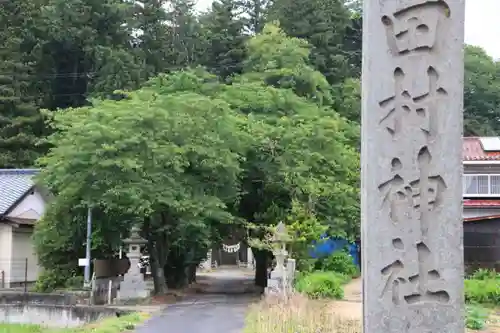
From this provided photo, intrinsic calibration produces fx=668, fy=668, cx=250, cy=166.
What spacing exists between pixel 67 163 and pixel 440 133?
1513 cm

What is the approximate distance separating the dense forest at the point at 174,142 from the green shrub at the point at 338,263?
1517 mm

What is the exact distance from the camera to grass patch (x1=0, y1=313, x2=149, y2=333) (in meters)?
13.6

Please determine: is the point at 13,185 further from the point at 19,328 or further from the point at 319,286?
the point at 319,286

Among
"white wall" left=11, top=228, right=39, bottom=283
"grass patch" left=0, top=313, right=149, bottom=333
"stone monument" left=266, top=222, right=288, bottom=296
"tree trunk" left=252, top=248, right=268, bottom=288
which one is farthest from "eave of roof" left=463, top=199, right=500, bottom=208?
"white wall" left=11, top=228, right=39, bottom=283

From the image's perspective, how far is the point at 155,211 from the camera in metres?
20.5

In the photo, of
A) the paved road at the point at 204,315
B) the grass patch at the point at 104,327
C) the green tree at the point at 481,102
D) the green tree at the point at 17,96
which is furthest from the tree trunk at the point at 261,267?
the green tree at the point at 481,102

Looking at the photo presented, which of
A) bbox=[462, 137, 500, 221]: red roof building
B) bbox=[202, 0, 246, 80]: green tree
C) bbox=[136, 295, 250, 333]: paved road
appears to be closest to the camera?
bbox=[136, 295, 250, 333]: paved road

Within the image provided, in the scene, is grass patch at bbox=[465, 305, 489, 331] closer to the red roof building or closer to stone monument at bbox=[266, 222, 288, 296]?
stone monument at bbox=[266, 222, 288, 296]

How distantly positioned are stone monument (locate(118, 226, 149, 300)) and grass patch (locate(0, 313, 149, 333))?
140 inches

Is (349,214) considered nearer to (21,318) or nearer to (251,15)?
(21,318)

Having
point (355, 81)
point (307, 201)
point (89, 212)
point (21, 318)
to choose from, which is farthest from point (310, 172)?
point (355, 81)

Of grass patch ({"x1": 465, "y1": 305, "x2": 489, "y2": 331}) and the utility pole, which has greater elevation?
the utility pole

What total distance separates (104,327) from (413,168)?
31.4 feet

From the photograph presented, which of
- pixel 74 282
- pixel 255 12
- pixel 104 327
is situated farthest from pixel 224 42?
pixel 104 327
